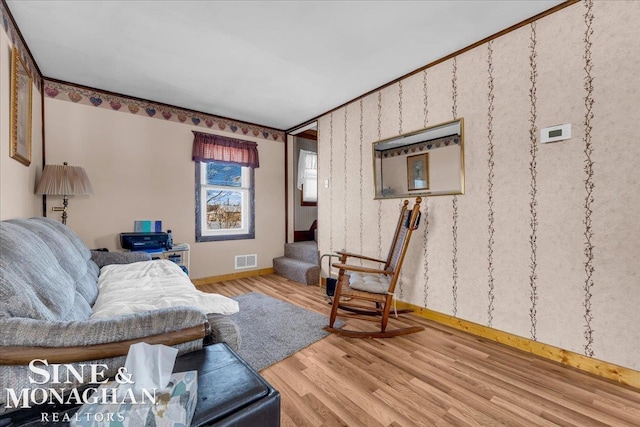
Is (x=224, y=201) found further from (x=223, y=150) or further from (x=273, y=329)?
(x=273, y=329)

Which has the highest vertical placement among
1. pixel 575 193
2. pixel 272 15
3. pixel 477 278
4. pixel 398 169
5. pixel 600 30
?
pixel 272 15

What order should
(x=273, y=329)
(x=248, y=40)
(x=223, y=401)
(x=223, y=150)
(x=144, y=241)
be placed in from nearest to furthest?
(x=223, y=401) → (x=248, y=40) → (x=273, y=329) → (x=144, y=241) → (x=223, y=150)

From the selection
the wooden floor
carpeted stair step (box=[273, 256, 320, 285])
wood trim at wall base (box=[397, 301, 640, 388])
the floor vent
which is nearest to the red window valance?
the floor vent

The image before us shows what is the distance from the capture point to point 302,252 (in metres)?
4.29

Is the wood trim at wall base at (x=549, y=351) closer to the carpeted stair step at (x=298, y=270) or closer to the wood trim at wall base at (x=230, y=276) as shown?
the carpeted stair step at (x=298, y=270)

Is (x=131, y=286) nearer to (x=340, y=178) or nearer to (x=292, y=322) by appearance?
(x=292, y=322)

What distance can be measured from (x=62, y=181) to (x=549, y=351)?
14.2 ft

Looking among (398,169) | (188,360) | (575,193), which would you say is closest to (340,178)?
(398,169)

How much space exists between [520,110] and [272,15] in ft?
6.48

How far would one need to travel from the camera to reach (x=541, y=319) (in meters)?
1.95

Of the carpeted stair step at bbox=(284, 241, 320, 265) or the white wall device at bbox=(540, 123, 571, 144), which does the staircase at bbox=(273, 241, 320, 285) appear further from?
the white wall device at bbox=(540, 123, 571, 144)

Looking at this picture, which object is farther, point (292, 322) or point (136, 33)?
point (292, 322)

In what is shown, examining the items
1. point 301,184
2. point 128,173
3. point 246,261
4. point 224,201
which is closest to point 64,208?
point 128,173

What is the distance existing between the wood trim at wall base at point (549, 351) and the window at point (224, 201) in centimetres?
293
